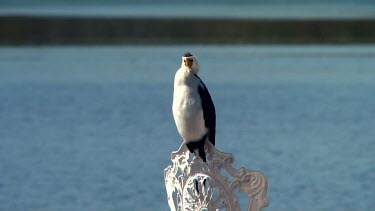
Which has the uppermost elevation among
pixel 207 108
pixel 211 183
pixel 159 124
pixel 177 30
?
pixel 177 30

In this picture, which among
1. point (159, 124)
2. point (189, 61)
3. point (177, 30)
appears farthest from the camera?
point (177, 30)

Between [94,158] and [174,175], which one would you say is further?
[94,158]

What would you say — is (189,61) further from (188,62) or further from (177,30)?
(177,30)

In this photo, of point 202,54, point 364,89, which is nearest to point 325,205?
point 364,89

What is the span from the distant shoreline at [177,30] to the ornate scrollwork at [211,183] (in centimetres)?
1886

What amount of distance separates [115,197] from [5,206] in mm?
686

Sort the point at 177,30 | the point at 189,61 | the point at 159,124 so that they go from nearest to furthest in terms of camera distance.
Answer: the point at 189,61, the point at 159,124, the point at 177,30

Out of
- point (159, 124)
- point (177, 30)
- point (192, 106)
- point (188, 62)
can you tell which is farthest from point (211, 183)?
point (177, 30)

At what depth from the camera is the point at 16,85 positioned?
16.0 metres

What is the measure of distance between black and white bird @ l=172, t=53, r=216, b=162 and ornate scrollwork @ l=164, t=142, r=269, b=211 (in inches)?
1.4

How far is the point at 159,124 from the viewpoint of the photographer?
37.9 ft

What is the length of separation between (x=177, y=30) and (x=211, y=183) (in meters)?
19.6

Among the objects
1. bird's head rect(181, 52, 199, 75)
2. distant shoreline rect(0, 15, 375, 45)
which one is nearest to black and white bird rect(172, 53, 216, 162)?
bird's head rect(181, 52, 199, 75)

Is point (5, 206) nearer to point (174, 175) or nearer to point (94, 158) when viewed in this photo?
point (94, 158)
